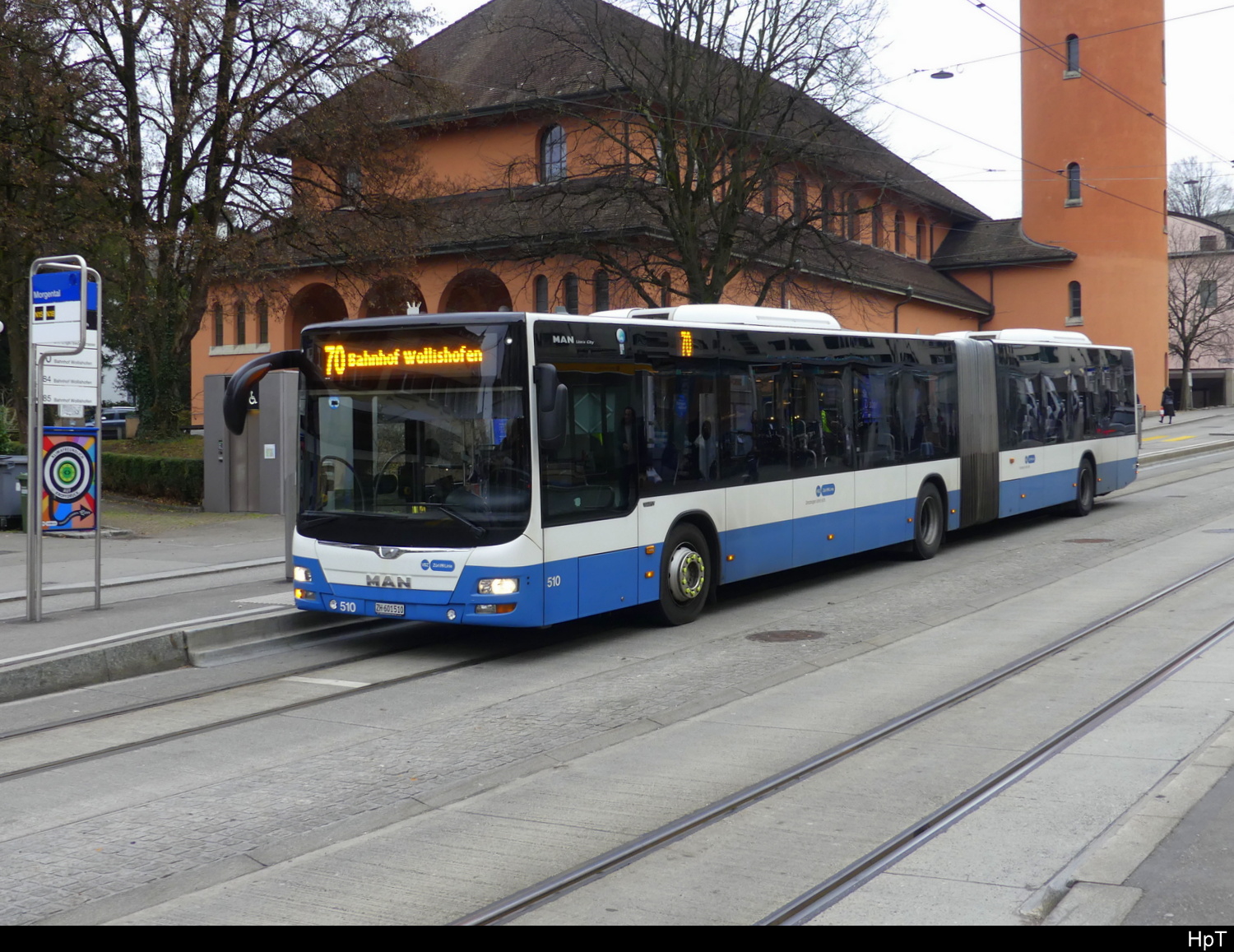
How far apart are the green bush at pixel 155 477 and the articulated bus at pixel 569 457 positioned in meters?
14.3

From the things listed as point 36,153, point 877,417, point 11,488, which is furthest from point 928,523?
point 36,153

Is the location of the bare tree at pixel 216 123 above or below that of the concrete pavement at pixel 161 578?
above

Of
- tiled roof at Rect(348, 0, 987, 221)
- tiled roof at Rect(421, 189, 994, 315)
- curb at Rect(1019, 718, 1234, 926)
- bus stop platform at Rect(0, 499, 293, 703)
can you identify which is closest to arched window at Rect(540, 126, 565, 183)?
tiled roof at Rect(348, 0, 987, 221)

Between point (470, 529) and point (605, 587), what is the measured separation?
1.44 meters

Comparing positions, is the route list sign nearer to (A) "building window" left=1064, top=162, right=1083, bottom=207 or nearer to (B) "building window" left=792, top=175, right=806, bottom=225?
(B) "building window" left=792, top=175, right=806, bottom=225

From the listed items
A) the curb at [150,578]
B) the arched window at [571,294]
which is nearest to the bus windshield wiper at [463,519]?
the curb at [150,578]

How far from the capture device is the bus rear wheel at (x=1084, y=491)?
74.0 feet

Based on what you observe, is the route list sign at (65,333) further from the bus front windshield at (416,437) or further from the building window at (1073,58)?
the building window at (1073,58)

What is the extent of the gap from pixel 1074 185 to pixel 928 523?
40.1 m

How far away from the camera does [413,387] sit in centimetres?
1073

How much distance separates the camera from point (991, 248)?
56750 millimetres

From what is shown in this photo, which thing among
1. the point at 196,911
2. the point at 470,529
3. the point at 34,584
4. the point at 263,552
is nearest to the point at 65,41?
the point at 263,552

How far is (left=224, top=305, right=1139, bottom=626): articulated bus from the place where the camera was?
34.3 ft

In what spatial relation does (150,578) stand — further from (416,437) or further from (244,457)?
(244,457)
